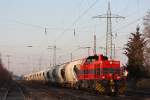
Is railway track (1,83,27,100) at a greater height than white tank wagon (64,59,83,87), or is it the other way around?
white tank wagon (64,59,83,87)

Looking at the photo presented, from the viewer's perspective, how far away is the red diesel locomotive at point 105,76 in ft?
120

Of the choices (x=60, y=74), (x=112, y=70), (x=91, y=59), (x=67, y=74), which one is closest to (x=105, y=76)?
(x=112, y=70)

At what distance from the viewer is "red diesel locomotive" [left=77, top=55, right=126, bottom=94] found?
3659cm

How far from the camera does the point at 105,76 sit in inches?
1479

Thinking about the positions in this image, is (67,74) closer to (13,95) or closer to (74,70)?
(74,70)

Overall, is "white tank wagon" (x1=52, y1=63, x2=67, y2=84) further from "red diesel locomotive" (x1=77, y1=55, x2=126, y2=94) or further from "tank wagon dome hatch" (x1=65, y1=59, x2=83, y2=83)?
"red diesel locomotive" (x1=77, y1=55, x2=126, y2=94)

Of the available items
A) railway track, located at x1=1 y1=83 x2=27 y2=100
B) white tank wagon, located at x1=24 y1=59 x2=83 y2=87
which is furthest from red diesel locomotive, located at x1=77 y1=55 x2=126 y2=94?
white tank wagon, located at x1=24 y1=59 x2=83 y2=87

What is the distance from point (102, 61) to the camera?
126 ft

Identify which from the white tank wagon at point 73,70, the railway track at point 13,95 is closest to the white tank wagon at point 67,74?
Result: the white tank wagon at point 73,70

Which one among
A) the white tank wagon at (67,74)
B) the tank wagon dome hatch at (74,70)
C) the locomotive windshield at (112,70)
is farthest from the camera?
the white tank wagon at (67,74)

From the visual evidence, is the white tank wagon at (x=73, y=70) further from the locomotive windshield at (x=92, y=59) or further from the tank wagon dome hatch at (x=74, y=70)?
the locomotive windshield at (x=92, y=59)

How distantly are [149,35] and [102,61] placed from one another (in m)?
40.5

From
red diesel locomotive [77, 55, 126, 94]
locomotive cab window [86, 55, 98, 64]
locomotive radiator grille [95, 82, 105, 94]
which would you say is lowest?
locomotive radiator grille [95, 82, 105, 94]

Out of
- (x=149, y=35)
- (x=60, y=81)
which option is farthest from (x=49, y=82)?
(x=149, y=35)
